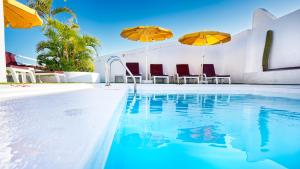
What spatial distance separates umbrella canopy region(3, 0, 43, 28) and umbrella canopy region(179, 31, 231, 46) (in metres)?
6.08

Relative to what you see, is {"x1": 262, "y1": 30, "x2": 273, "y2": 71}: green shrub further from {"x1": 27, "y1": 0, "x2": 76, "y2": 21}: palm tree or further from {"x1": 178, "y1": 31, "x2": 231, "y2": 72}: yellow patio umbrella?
{"x1": 27, "y1": 0, "x2": 76, "y2": 21}: palm tree

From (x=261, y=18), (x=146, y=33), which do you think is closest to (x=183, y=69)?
(x=146, y=33)

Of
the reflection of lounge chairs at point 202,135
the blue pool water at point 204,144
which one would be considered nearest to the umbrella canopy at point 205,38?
the blue pool water at point 204,144

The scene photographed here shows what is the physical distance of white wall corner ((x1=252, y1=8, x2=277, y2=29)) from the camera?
1009 centimetres

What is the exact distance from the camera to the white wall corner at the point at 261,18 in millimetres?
10094

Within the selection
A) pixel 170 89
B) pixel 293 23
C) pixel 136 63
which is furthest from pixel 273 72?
pixel 136 63

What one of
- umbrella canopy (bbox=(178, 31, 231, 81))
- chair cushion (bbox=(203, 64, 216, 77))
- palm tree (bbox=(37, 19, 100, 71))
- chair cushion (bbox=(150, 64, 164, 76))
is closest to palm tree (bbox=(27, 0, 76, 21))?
palm tree (bbox=(37, 19, 100, 71))

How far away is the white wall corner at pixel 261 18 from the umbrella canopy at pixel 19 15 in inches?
409

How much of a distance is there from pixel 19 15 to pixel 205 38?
7662 mm

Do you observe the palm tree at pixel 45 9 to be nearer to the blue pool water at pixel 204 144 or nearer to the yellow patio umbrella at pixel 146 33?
the yellow patio umbrella at pixel 146 33

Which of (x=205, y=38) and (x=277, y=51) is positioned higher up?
(x=205, y=38)

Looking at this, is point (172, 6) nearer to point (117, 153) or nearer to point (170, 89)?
point (170, 89)

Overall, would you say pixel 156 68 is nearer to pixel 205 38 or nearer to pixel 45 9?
pixel 205 38

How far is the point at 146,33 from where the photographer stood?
9422 millimetres
